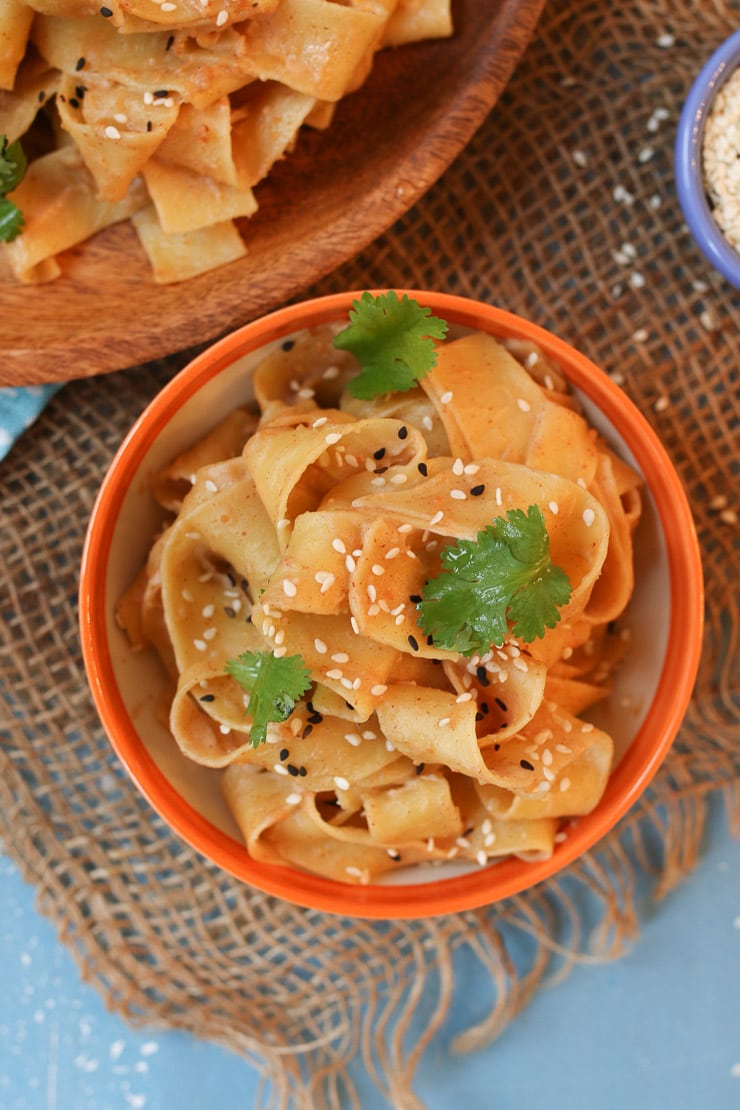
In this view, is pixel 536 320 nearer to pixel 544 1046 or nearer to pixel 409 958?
pixel 409 958

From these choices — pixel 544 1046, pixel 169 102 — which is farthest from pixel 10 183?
pixel 544 1046

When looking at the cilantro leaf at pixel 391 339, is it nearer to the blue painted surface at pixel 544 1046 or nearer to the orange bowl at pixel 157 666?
the orange bowl at pixel 157 666

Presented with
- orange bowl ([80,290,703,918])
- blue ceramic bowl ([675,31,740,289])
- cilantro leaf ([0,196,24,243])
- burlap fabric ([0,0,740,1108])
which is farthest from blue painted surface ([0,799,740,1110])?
cilantro leaf ([0,196,24,243])

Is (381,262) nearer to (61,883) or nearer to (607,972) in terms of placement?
(61,883)

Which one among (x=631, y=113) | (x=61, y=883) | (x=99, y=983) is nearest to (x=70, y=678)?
(x=61, y=883)

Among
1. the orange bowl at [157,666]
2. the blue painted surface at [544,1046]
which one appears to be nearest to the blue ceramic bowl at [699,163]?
the orange bowl at [157,666]

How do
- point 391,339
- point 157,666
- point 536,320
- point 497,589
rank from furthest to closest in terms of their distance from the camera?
point 536,320 → point 157,666 → point 391,339 → point 497,589

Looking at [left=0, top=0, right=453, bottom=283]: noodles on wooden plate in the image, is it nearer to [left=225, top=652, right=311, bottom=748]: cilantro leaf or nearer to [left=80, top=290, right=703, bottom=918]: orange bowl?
[left=80, top=290, right=703, bottom=918]: orange bowl
